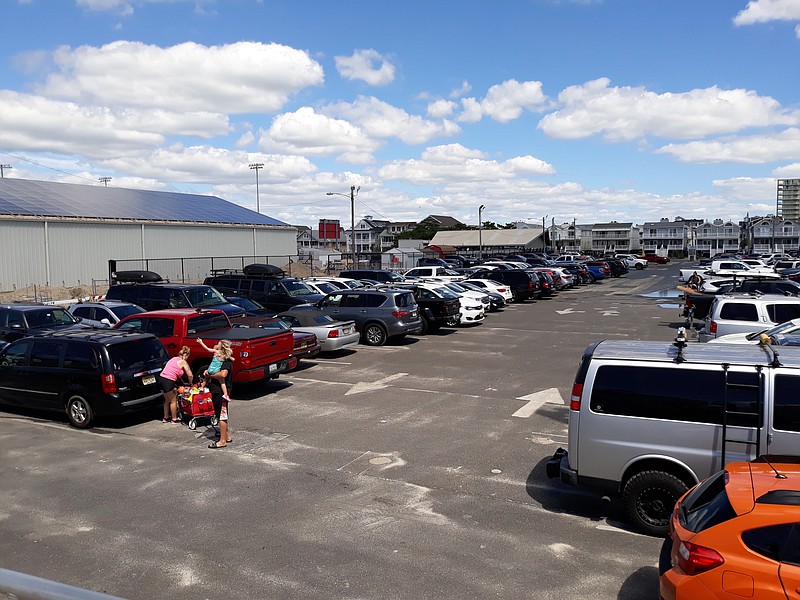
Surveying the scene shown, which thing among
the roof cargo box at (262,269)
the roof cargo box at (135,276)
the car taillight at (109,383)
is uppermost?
the roof cargo box at (262,269)

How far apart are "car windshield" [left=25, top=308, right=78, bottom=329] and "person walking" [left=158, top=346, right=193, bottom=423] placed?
793 cm

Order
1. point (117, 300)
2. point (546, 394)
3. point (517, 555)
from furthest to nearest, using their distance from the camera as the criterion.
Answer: point (117, 300), point (546, 394), point (517, 555)

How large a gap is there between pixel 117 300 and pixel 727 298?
1747 cm

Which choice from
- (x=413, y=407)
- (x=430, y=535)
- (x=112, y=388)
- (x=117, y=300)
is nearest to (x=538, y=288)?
(x=117, y=300)

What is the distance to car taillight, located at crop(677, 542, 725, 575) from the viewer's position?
430cm

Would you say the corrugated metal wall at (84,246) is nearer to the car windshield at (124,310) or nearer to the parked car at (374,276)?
the parked car at (374,276)

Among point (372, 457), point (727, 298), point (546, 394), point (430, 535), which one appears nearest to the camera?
point (430, 535)

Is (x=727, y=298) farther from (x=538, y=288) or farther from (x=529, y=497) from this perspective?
(x=538, y=288)

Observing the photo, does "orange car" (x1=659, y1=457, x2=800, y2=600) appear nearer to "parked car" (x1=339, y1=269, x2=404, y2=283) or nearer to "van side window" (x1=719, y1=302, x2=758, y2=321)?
"van side window" (x1=719, y1=302, x2=758, y2=321)

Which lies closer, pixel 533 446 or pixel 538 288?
pixel 533 446

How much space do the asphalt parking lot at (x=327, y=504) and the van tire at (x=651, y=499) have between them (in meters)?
0.17

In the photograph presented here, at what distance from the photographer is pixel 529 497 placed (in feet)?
27.0

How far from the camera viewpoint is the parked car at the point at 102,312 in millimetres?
19177

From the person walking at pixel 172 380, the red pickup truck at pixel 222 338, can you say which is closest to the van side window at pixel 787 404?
the person walking at pixel 172 380
